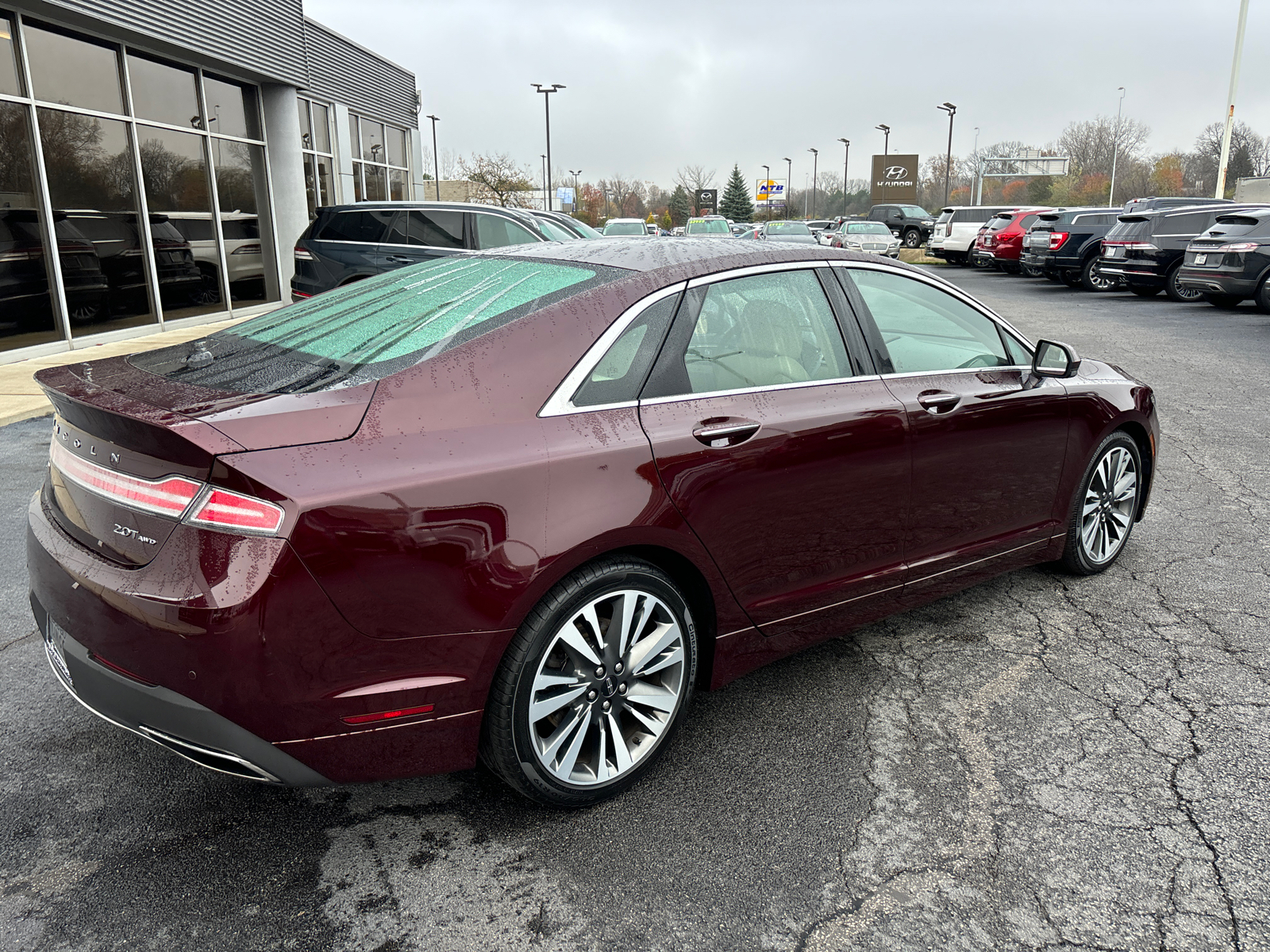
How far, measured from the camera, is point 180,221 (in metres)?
13.9

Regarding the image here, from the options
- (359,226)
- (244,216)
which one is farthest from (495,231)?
(244,216)

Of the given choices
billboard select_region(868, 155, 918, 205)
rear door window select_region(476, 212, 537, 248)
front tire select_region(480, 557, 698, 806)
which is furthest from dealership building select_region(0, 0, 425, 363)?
billboard select_region(868, 155, 918, 205)

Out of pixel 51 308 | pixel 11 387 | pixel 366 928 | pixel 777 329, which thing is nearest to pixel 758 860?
pixel 366 928

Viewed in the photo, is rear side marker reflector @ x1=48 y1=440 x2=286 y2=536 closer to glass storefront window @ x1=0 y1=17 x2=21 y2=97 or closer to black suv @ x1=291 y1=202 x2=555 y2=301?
black suv @ x1=291 y1=202 x2=555 y2=301

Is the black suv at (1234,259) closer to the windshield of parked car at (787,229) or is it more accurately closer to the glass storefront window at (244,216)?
the glass storefront window at (244,216)

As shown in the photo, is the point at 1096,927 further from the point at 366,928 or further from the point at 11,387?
the point at 11,387

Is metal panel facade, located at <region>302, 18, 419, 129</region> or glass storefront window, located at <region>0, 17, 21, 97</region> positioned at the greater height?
metal panel facade, located at <region>302, 18, 419, 129</region>

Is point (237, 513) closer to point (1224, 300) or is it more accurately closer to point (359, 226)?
point (359, 226)

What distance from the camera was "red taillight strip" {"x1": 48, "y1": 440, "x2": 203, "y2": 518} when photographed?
2.17 m

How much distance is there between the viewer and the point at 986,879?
2439 millimetres

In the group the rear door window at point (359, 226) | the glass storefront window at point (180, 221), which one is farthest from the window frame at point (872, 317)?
the glass storefront window at point (180, 221)

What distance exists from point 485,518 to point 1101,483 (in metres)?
3.26

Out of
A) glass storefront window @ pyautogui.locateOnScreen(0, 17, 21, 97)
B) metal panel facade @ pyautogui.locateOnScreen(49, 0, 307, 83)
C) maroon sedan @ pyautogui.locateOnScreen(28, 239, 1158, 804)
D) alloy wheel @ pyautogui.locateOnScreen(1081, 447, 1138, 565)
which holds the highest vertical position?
metal panel facade @ pyautogui.locateOnScreen(49, 0, 307, 83)

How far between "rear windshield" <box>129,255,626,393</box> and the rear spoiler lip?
22 cm
